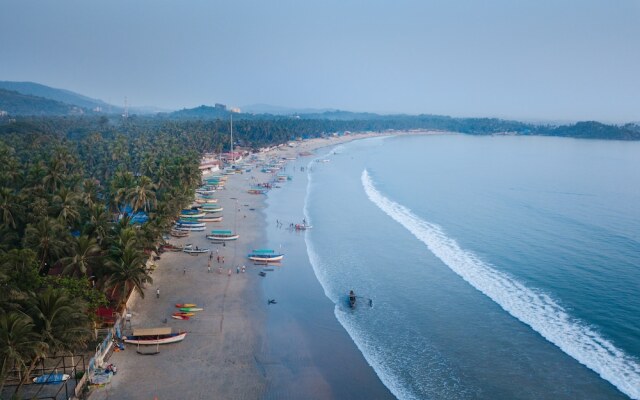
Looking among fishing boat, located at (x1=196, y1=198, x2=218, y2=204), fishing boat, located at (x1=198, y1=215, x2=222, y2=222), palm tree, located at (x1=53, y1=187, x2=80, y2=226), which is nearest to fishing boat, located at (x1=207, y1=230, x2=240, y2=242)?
fishing boat, located at (x1=198, y1=215, x2=222, y2=222)

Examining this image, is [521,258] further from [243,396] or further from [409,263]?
[243,396]

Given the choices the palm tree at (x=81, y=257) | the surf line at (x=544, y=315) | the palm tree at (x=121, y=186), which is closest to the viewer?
the surf line at (x=544, y=315)

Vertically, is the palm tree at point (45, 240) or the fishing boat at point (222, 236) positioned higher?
the palm tree at point (45, 240)

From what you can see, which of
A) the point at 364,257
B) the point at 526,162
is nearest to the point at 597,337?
the point at 364,257

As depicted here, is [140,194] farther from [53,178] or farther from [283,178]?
[283,178]

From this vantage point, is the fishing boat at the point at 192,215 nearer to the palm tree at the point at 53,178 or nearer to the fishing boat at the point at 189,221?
the fishing boat at the point at 189,221

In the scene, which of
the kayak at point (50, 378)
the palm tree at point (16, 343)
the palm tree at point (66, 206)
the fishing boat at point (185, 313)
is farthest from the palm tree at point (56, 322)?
the palm tree at point (66, 206)

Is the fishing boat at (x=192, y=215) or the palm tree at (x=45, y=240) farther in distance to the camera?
the fishing boat at (x=192, y=215)

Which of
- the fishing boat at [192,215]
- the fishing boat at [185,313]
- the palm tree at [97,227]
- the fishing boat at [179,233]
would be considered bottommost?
the fishing boat at [185,313]
